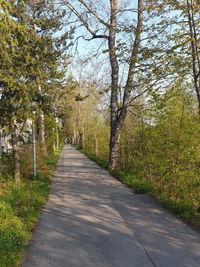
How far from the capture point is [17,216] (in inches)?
206

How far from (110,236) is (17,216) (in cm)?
231

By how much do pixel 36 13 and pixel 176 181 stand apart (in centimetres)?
1030

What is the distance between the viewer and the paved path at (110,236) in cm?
344

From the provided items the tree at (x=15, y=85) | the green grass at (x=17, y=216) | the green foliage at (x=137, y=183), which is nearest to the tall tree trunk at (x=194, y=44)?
the green foliage at (x=137, y=183)

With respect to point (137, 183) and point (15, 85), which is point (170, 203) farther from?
point (15, 85)

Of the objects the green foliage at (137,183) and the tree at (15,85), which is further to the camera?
the green foliage at (137,183)

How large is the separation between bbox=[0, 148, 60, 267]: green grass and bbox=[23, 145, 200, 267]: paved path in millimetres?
190

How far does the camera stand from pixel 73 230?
15.0ft

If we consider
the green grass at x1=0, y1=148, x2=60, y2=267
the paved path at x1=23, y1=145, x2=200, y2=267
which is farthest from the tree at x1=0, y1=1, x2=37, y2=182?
the paved path at x1=23, y1=145, x2=200, y2=267

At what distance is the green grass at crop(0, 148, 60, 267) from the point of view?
11.8 feet

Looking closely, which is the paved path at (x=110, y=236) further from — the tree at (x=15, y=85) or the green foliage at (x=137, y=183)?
the tree at (x=15, y=85)

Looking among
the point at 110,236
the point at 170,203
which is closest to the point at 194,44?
the point at 170,203

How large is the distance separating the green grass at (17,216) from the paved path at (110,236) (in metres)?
0.19

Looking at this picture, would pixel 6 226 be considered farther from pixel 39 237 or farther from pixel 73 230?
pixel 73 230
